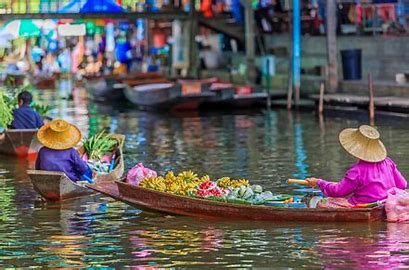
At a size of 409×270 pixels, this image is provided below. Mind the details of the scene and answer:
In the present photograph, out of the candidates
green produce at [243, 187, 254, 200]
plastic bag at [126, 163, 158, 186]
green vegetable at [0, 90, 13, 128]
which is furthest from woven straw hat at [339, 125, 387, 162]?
green vegetable at [0, 90, 13, 128]

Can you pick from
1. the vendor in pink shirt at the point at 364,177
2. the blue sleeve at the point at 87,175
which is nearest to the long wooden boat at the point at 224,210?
the vendor in pink shirt at the point at 364,177

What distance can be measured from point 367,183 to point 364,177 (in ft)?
0.29

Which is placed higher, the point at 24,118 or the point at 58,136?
the point at 58,136

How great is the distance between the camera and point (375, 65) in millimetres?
36500

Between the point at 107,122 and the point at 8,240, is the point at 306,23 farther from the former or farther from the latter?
the point at 8,240

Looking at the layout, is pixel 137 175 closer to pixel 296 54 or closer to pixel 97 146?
pixel 97 146

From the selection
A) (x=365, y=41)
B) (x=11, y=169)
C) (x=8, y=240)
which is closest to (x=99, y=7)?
(x=365, y=41)

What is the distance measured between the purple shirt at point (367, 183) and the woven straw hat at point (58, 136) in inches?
162

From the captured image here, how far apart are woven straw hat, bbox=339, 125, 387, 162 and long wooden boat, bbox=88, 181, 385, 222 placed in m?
0.61

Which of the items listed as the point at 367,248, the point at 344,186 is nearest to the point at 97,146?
the point at 344,186

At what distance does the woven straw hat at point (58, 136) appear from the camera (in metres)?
16.3

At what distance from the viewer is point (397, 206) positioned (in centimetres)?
1352

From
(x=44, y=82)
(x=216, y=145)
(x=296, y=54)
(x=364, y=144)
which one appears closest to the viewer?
(x=364, y=144)

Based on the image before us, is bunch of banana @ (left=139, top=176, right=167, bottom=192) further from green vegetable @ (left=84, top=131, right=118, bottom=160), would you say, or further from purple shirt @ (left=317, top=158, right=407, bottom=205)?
green vegetable @ (left=84, top=131, right=118, bottom=160)
